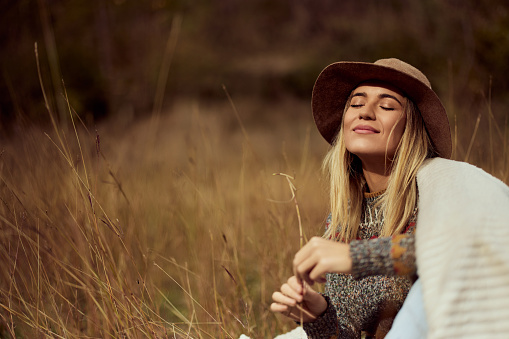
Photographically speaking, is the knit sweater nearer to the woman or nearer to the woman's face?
the woman

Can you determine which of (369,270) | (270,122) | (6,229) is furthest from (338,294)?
(270,122)

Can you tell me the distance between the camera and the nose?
4.83ft

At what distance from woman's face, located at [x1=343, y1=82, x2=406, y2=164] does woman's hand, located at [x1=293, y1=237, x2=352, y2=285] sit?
49 centimetres

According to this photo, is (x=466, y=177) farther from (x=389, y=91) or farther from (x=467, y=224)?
(x=389, y=91)

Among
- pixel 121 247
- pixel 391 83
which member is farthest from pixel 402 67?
pixel 121 247

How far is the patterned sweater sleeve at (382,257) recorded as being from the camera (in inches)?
40.8

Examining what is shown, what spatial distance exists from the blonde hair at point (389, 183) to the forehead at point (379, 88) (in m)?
0.05

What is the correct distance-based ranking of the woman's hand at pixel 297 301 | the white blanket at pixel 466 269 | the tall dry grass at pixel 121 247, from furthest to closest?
the tall dry grass at pixel 121 247
the woman's hand at pixel 297 301
the white blanket at pixel 466 269

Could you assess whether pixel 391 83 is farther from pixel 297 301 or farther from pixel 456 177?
pixel 297 301

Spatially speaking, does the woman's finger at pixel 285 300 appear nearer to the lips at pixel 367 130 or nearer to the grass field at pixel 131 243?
the grass field at pixel 131 243

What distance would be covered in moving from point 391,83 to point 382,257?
0.67 m

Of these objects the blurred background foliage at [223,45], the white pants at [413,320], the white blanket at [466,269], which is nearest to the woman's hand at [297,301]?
the white pants at [413,320]

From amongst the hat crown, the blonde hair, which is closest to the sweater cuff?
the blonde hair

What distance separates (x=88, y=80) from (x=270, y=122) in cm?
845
